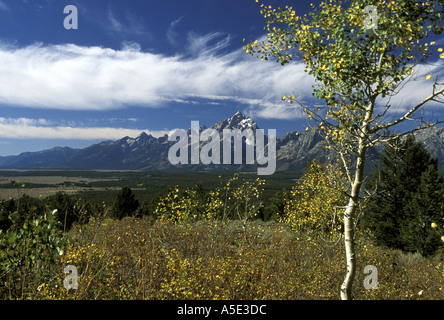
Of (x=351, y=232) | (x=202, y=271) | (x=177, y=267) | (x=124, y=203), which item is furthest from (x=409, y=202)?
(x=124, y=203)

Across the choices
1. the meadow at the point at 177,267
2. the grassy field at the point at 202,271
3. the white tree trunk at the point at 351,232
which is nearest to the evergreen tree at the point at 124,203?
the meadow at the point at 177,267

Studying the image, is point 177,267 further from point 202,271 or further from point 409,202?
point 409,202

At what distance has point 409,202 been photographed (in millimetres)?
25781

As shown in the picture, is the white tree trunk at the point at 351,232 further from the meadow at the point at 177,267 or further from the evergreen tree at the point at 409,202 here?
the evergreen tree at the point at 409,202

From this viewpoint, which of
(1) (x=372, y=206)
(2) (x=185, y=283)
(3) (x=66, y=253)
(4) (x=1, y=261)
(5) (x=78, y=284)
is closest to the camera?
(4) (x=1, y=261)

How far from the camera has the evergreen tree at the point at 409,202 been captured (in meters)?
24.1

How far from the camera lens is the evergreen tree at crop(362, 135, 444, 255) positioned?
949 inches

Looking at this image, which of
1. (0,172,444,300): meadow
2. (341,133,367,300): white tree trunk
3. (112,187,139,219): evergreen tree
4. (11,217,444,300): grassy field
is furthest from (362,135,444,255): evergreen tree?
(112,187,139,219): evergreen tree

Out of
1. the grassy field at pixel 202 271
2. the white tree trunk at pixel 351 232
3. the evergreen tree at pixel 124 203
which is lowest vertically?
the evergreen tree at pixel 124 203

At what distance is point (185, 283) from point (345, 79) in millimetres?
6508
